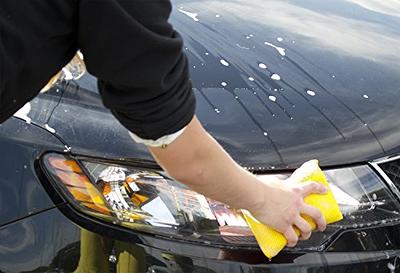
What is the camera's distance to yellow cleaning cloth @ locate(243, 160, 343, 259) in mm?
1681

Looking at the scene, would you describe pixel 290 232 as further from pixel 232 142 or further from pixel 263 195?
pixel 232 142

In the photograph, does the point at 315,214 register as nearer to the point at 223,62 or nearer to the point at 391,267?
the point at 391,267

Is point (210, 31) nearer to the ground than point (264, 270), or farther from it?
farther from it

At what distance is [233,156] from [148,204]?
0.95ft

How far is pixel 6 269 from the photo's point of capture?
1911 millimetres

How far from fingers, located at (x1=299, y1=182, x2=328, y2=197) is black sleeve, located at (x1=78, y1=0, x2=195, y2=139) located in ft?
1.91

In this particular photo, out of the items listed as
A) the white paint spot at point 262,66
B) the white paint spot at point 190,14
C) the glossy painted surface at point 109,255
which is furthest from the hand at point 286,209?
the white paint spot at point 190,14

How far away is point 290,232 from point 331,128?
62 cm

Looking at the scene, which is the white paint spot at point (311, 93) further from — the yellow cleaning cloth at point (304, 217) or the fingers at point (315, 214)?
the fingers at point (315, 214)

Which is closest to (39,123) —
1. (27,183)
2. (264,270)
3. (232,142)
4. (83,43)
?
(27,183)

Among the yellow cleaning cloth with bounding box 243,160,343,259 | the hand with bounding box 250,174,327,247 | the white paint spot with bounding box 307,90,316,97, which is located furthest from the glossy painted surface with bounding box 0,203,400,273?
the white paint spot with bounding box 307,90,316,97

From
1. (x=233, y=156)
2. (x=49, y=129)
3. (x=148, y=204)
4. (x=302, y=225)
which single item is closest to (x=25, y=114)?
(x=49, y=129)

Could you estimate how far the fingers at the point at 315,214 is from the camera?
5.35ft

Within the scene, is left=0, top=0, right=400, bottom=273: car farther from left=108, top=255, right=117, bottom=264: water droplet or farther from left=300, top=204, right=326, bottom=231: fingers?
left=300, top=204, right=326, bottom=231: fingers
